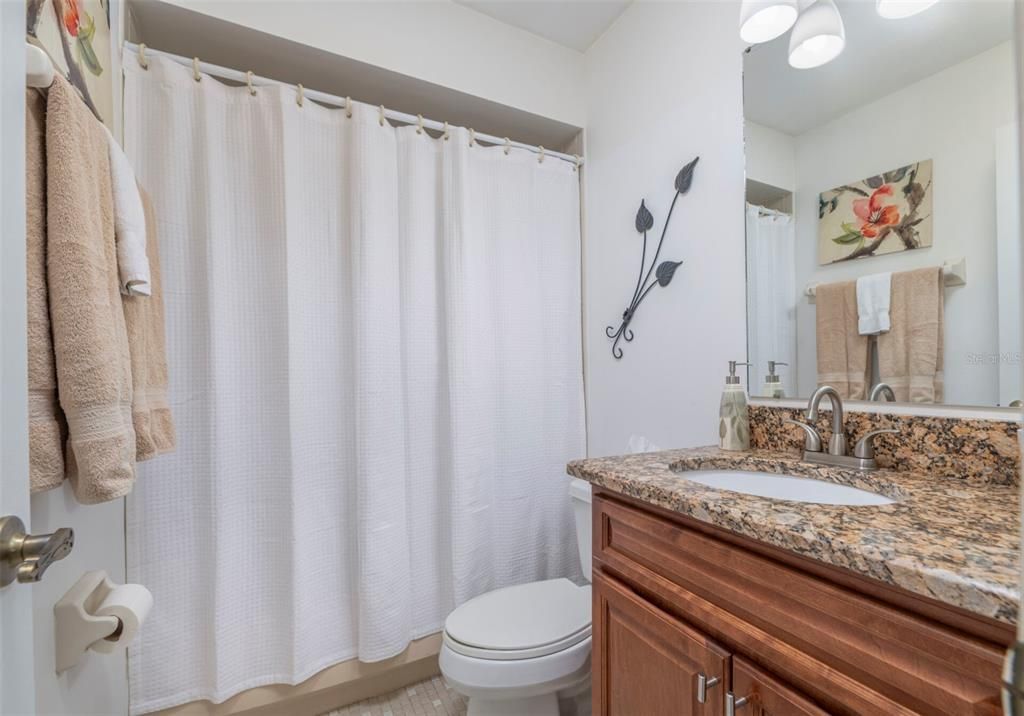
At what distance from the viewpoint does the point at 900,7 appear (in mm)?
998

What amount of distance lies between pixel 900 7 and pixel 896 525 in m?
1.16

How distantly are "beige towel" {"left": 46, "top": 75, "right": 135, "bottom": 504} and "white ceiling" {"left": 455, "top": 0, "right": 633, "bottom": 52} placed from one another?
1.50 meters

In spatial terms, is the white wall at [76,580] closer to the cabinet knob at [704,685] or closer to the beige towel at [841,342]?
the cabinet knob at [704,685]

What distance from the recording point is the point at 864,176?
1.06 m

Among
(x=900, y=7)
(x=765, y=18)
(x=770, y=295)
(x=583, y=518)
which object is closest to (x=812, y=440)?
(x=770, y=295)

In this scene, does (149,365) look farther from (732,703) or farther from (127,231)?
(732,703)

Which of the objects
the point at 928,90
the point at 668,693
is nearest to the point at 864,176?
the point at 928,90

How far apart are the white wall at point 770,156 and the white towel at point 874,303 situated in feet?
1.10

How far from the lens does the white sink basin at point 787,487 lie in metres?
0.88

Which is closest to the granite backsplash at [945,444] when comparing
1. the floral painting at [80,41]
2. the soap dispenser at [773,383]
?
the soap dispenser at [773,383]

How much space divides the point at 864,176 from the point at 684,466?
32.6 inches

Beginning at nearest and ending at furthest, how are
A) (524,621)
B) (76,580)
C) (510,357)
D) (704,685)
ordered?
(704,685) → (76,580) → (524,621) → (510,357)

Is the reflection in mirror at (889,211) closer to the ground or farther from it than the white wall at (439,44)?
closer to the ground

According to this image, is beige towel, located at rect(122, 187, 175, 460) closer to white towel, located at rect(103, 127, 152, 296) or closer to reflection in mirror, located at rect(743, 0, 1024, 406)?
white towel, located at rect(103, 127, 152, 296)
